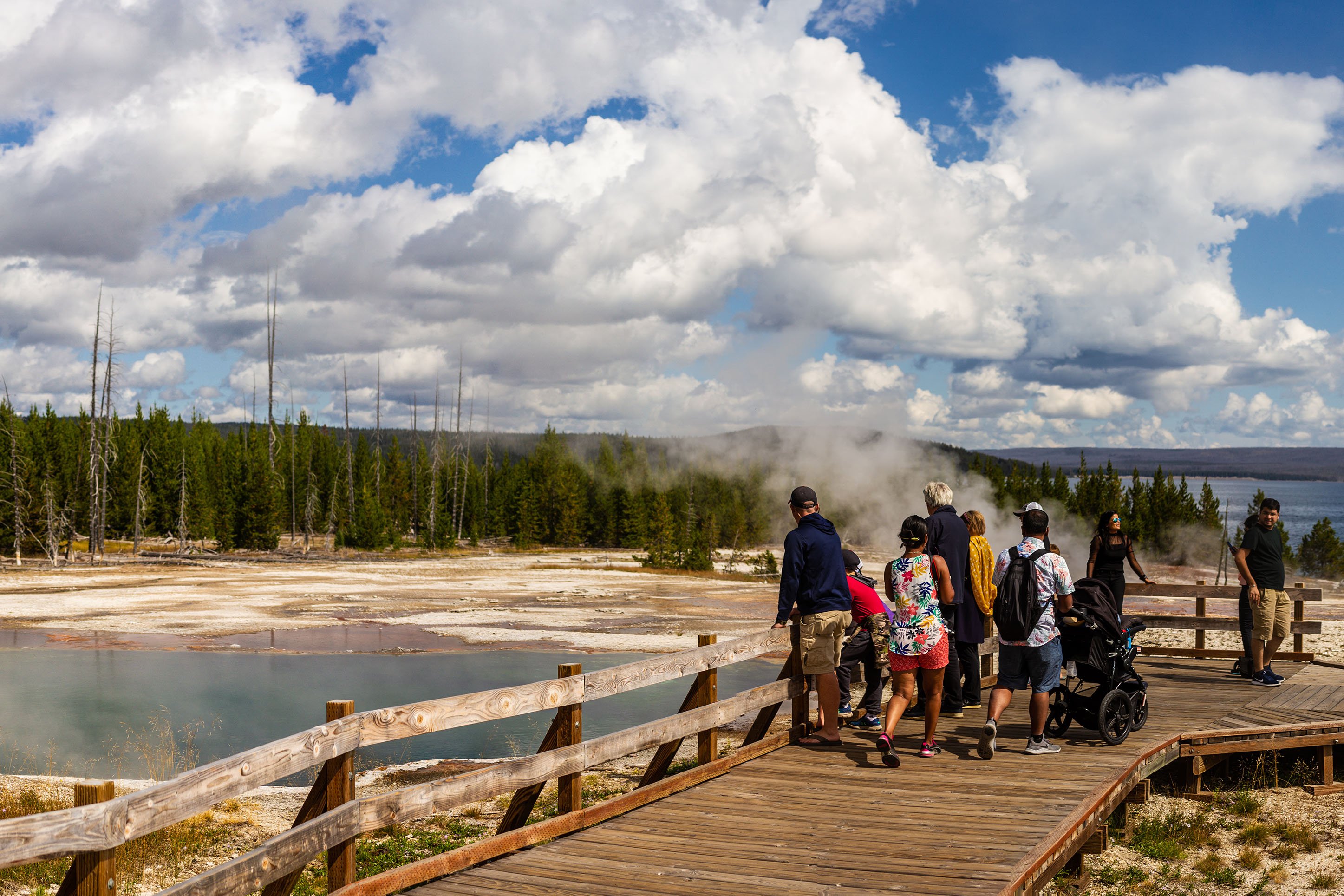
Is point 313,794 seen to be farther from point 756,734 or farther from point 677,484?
point 677,484

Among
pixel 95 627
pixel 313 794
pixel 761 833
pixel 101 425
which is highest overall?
pixel 101 425

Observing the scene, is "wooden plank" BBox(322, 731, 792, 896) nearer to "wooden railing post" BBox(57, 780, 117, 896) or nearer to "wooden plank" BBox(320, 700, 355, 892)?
"wooden plank" BBox(320, 700, 355, 892)

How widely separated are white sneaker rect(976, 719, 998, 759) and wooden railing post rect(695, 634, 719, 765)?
6.98 ft

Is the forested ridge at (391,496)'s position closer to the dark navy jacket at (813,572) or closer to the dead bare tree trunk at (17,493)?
the dead bare tree trunk at (17,493)

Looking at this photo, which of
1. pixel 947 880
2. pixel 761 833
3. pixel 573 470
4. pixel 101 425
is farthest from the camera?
pixel 573 470

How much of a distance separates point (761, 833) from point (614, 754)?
1131 millimetres

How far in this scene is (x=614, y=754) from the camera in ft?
22.6

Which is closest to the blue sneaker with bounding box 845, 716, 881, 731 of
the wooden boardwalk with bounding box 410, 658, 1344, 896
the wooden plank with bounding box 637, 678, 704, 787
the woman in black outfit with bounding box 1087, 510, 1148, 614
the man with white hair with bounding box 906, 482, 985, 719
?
the wooden boardwalk with bounding box 410, 658, 1344, 896

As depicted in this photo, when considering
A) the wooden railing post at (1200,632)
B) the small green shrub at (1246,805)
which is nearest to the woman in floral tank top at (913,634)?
the small green shrub at (1246,805)

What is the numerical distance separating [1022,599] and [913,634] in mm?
884

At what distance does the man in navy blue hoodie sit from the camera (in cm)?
799

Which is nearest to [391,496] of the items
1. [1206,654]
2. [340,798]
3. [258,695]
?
[258,695]

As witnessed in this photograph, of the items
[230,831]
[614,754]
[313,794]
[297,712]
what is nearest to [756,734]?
[614,754]

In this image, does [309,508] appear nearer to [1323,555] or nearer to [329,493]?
[329,493]
